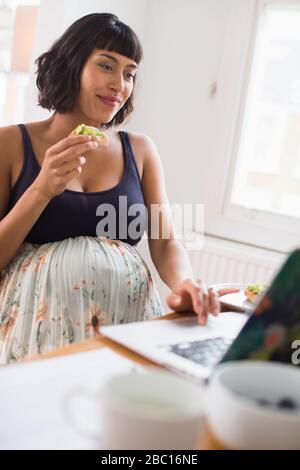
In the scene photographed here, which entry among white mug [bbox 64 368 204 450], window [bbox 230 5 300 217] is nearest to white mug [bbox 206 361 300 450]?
white mug [bbox 64 368 204 450]

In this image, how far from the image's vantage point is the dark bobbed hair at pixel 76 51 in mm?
1407

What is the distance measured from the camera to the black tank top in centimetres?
131

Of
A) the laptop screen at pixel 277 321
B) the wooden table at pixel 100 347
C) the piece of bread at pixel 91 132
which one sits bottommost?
the wooden table at pixel 100 347

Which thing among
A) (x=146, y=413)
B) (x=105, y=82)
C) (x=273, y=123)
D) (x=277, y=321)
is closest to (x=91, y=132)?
(x=105, y=82)

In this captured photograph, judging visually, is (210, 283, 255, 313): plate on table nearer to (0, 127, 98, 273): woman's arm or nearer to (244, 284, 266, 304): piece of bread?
(244, 284, 266, 304): piece of bread

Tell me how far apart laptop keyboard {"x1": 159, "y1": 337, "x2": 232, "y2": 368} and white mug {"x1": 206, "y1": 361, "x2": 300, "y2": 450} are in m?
0.21

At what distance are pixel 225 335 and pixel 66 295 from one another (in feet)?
1.26

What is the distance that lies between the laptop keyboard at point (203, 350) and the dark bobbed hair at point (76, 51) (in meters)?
0.87

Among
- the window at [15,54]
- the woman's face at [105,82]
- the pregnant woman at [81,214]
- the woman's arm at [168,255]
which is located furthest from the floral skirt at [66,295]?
the window at [15,54]

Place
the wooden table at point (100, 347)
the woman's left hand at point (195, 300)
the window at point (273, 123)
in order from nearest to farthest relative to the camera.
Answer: the wooden table at point (100, 347) → the woman's left hand at point (195, 300) → the window at point (273, 123)

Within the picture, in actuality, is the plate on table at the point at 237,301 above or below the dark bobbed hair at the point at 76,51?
below

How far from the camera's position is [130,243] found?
1414mm

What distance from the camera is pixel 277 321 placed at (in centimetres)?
56

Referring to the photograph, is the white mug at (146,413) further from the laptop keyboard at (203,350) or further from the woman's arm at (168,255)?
the woman's arm at (168,255)
